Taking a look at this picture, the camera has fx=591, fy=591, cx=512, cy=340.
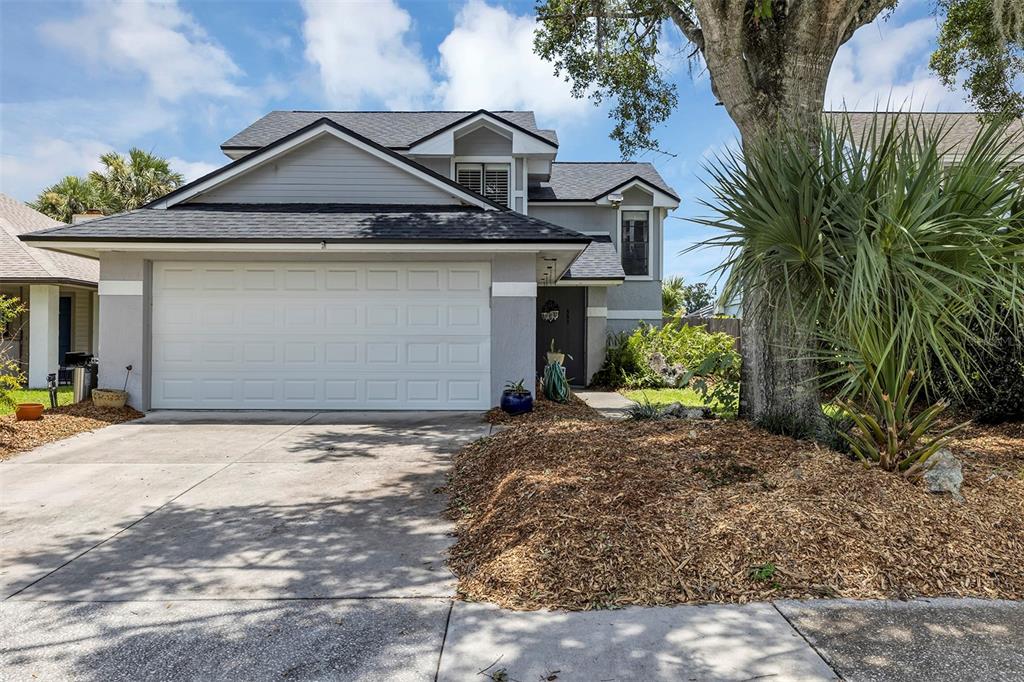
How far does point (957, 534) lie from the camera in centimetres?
366

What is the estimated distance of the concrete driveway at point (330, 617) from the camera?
266 centimetres

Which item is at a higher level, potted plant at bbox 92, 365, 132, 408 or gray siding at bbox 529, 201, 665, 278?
gray siding at bbox 529, 201, 665, 278

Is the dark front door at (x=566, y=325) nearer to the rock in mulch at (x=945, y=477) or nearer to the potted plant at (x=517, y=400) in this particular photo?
the potted plant at (x=517, y=400)

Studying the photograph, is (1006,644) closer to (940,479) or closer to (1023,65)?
(940,479)

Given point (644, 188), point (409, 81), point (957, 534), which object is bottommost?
point (957, 534)

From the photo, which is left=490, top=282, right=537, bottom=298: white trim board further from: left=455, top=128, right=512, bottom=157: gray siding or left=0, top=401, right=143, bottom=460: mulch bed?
left=455, top=128, right=512, bottom=157: gray siding

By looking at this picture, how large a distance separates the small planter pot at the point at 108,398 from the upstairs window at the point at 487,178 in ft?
29.4

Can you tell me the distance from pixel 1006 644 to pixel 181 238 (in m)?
10.5

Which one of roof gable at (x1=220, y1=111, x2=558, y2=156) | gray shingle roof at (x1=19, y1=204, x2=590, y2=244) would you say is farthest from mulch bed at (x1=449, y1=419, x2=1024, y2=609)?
roof gable at (x1=220, y1=111, x2=558, y2=156)

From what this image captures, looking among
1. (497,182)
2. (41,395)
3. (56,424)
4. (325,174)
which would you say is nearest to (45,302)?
(41,395)

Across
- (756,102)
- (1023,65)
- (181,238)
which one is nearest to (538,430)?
(756,102)

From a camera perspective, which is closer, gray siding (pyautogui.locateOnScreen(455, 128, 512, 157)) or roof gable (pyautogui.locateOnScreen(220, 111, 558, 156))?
gray siding (pyautogui.locateOnScreen(455, 128, 512, 157))

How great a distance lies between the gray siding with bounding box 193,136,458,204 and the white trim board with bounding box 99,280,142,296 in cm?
210

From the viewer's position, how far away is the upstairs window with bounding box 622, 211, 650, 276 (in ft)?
56.3
